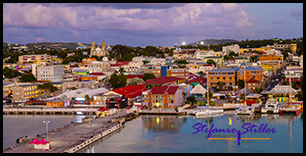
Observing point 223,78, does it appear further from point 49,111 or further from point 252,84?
point 49,111

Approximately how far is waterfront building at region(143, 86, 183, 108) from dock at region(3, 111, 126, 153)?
2837 mm

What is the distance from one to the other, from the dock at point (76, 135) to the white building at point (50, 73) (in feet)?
51.6

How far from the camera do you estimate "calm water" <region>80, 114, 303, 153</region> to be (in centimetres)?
1223

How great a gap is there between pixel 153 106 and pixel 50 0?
579 inches

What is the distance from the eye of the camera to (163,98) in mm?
19844

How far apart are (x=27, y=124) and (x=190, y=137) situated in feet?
24.9

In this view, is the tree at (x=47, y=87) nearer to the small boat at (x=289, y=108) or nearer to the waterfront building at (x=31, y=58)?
the small boat at (x=289, y=108)

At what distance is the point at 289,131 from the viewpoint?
14672mm

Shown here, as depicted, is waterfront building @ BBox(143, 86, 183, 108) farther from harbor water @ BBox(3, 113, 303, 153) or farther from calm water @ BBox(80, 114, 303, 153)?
calm water @ BBox(80, 114, 303, 153)

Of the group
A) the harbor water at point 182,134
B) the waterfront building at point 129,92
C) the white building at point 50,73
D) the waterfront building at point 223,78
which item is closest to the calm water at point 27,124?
the harbor water at point 182,134

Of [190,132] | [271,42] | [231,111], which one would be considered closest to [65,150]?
[190,132]

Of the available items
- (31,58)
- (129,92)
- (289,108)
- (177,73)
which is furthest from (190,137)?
(31,58)

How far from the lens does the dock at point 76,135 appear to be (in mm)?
11500

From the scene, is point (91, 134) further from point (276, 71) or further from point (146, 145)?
point (276, 71)
